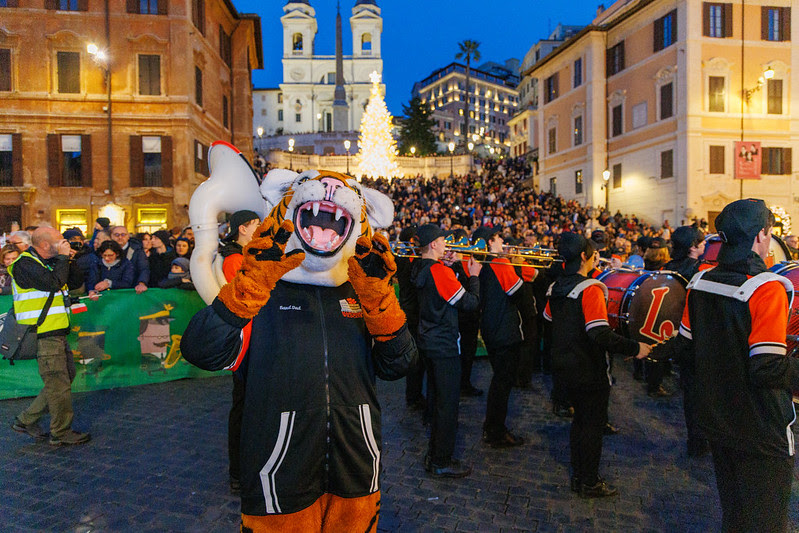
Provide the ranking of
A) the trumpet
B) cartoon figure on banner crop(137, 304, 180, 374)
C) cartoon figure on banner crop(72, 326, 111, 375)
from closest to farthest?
1. the trumpet
2. cartoon figure on banner crop(72, 326, 111, 375)
3. cartoon figure on banner crop(137, 304, 180, 374)

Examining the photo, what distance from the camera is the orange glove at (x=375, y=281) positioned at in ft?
7.07

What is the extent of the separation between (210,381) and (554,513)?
17.9ft

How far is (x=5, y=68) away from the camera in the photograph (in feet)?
69.8

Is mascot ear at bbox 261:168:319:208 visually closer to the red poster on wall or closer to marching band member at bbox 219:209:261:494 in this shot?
marching band member at bbox 219:209:261:494

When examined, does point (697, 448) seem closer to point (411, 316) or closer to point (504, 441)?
point (504, 441)

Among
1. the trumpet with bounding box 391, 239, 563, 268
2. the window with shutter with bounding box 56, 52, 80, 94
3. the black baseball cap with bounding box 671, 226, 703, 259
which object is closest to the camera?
the trumpet with bounding box 391, 239, 563, 268

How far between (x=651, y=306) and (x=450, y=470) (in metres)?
2.95

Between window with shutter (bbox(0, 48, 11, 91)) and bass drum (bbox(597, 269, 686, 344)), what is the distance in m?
25.9

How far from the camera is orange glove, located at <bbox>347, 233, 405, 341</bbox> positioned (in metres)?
2.15

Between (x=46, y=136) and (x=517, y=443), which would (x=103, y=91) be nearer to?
(x=46, y=136)

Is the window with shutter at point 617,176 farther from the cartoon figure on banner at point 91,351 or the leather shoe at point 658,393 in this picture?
the cartoon figure on banner at point 91,351

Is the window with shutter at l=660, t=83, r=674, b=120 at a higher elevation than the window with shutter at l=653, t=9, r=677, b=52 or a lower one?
lower

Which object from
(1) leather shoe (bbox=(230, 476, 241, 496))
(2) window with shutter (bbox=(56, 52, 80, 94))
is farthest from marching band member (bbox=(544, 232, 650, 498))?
(2) window with shutter (bbox=(56, 52, 80, 94))

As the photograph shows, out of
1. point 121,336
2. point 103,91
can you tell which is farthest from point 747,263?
point 103,91
